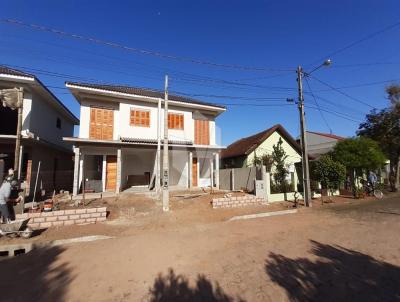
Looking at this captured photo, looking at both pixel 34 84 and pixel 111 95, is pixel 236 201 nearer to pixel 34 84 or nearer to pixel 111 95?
pixel 111 95

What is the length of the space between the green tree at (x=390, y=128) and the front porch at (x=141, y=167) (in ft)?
51.5

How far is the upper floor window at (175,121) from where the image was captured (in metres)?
17.2

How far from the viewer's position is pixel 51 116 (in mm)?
16953

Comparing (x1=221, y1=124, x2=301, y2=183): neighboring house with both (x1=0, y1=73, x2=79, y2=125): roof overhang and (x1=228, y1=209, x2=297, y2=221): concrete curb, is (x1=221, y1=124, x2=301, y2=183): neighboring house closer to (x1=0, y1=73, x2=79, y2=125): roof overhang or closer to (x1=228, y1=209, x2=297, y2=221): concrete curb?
(x1=228, y1=209, x2=297, y2=221): concrete curb

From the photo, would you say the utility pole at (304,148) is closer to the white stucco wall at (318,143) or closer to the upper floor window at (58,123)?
the upper floor window at (58,123)

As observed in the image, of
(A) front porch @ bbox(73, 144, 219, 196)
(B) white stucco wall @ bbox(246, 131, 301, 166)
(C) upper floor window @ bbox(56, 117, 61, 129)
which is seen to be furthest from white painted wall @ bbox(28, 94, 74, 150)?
(B) white stucco wall @ bbox(246, 131, 301, 166)

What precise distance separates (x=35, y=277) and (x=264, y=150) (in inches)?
699

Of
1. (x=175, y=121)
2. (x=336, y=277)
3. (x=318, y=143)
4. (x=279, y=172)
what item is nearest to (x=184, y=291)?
(x=336, y=277)

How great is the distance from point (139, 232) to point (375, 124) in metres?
24.1

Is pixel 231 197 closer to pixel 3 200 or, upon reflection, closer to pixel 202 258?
pixel 202 258

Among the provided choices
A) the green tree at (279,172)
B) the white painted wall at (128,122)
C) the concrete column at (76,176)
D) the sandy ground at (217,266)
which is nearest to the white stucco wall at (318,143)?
the green tree at (279,172)

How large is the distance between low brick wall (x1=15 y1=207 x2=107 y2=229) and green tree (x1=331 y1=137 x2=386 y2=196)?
53.7ft

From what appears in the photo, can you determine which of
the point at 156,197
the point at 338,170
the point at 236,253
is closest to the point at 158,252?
the point at 236,253

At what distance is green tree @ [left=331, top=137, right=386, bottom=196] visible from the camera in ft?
59.0
